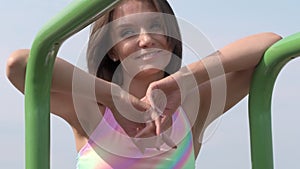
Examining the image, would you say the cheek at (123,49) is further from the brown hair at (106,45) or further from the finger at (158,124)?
the finger at (158,124)

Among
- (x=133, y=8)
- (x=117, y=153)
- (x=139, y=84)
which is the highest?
(x=133, y=8)

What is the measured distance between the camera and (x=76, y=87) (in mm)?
928

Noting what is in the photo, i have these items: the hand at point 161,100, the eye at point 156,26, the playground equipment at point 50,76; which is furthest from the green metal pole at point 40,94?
the eye at point 156,26

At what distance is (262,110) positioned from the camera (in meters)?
0.99

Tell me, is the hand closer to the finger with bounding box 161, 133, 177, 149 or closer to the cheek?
the finger with bounding box 161, 133, 177, 149

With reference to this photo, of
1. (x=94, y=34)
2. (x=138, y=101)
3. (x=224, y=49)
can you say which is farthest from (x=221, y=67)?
(x=94, y=34)

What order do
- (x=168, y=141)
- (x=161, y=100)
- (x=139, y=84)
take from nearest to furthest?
(x=161, y=100) < (x=168, y=141) < (x=139, y=84)

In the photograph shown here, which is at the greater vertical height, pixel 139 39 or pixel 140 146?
pixel 139 39

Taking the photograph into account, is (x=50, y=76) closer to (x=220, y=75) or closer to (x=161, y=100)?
(x=161, y=100)

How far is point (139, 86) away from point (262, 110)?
212 millimetres

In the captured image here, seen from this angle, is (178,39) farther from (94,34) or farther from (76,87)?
(76,87)

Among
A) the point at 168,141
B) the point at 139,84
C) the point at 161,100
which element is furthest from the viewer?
the point at 139,84

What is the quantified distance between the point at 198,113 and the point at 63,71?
12.0 inches

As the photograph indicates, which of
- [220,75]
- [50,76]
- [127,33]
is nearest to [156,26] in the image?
[127,33]
